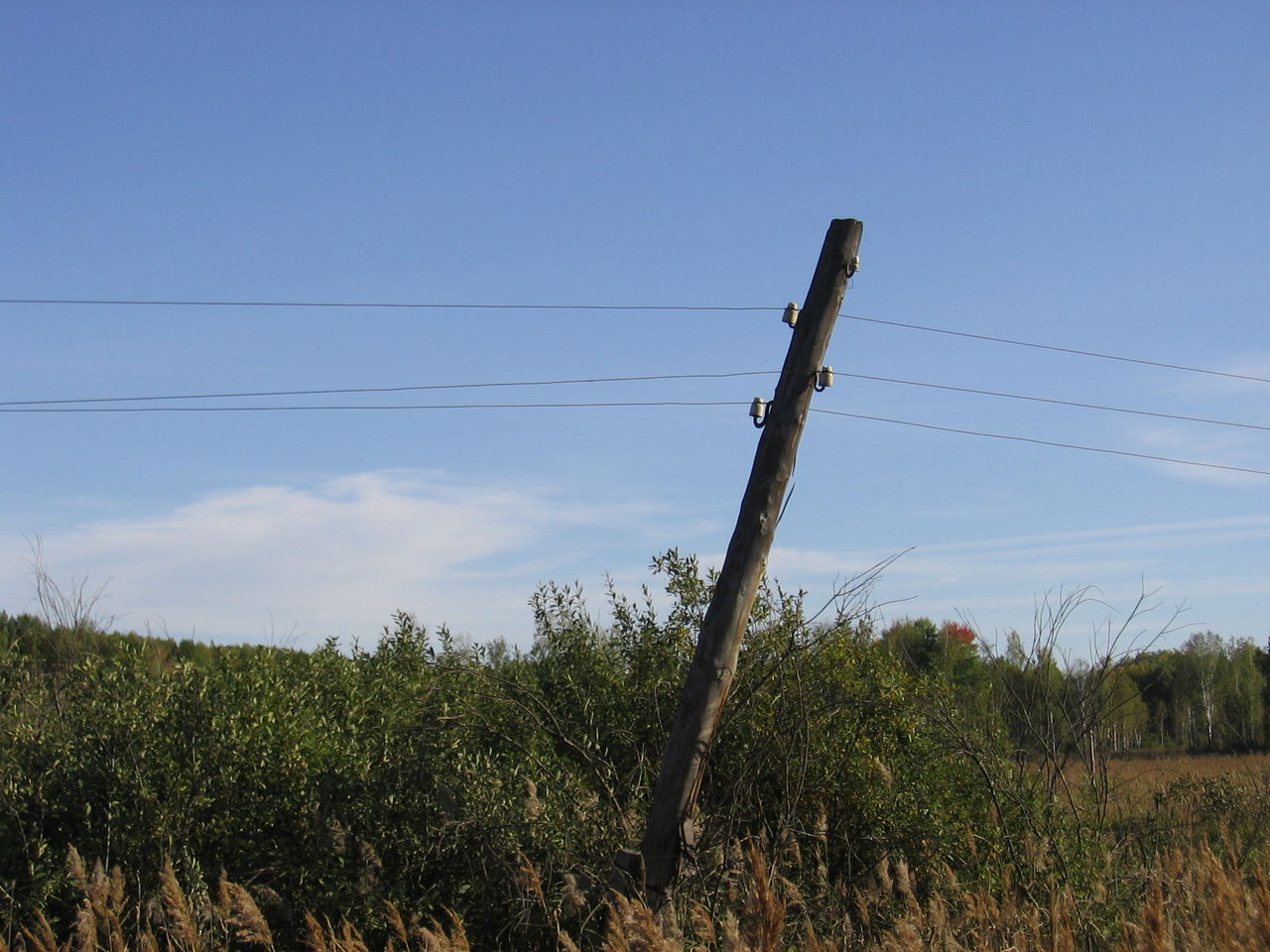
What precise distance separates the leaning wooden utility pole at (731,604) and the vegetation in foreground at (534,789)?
0.93 feet

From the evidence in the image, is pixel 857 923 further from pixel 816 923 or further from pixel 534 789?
pixel 534 789

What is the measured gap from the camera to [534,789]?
6871 millimetres

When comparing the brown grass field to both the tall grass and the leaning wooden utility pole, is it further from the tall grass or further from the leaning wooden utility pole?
the leaning wooden utility pole

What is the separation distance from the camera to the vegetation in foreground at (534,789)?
7.36m

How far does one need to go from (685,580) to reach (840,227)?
142 inches

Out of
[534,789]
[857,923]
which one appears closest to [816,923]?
[857,923]

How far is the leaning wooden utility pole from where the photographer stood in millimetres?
6676

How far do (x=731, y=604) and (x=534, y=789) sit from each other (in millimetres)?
1644

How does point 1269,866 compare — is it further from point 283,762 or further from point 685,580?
point 283,762

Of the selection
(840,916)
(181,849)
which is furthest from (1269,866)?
(181,849)

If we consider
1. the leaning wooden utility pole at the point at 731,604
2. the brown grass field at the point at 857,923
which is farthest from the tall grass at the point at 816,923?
the leaning wooden utility pole at the point at 731,604

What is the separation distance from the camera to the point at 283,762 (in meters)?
8.30

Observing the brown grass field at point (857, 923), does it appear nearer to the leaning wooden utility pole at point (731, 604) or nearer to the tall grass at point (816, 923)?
the tall grass at point (816, 923)

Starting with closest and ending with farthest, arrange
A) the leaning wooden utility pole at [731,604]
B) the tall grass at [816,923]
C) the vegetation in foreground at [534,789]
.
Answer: the tall grass at [816,923]
the leaning wooden utility pole at [731,604]
the vegetation in foreground at [534,789]
